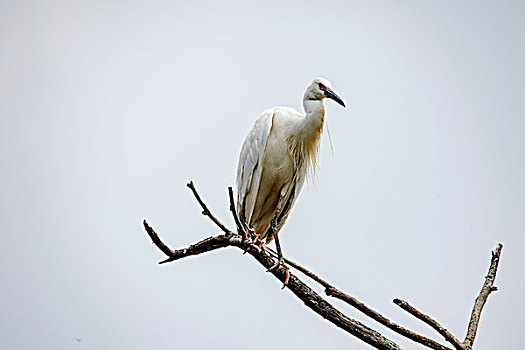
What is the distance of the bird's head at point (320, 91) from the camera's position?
12.0 feet

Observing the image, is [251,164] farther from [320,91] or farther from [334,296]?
[334,296]

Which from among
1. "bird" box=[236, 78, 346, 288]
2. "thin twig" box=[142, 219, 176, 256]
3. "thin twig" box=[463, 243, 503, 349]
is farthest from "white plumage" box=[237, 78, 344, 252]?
"thin twig" box=[142, 219, 176, 256]

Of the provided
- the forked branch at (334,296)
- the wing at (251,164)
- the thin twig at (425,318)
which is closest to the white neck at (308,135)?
the wing at (251,164)

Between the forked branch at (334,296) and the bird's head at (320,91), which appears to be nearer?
the forked branch at (334,296)

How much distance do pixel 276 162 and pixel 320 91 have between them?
22.5 inches

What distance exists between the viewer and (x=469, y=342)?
2098 millimetres

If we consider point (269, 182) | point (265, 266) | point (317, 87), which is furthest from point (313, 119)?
point (265, 266)

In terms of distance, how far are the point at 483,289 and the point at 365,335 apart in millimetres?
648

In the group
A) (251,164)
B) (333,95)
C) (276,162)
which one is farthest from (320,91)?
(251,164)

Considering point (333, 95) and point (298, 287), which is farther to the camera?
point (333, 95)

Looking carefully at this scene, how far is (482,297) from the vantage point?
2.30 metres

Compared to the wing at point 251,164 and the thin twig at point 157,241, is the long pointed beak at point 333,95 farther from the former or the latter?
the thin twig at point 157,241

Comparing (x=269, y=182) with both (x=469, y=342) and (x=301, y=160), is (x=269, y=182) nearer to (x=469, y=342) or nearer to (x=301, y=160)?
(x=301, y=160)

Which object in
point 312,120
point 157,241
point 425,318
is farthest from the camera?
point 312,120
